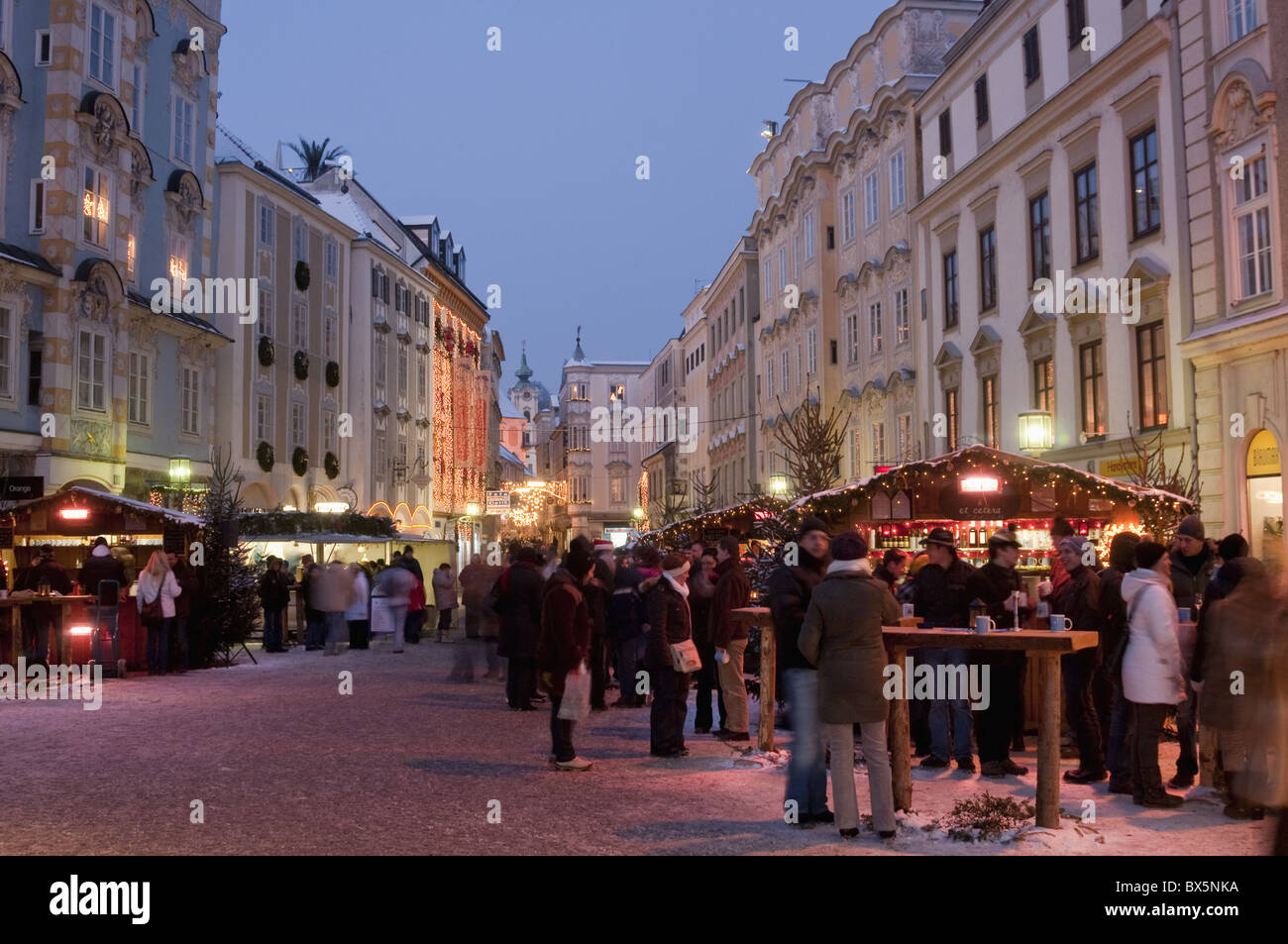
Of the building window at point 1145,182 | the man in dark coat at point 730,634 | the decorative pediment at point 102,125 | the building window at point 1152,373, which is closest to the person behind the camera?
the man in dark coat at point 730,634

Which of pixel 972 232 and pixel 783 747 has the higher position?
pixel 972 232

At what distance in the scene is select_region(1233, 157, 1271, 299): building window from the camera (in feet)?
60.3

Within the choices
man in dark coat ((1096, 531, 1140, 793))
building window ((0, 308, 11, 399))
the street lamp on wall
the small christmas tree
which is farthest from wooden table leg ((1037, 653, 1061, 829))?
building window ((0, 308, 11, 399))

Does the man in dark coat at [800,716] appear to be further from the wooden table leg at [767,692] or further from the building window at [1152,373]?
the building window at [1152,373]

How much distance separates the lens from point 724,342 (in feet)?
194

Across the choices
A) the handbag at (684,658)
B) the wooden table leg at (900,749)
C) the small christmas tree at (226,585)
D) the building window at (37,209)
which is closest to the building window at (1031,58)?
the small christmas tree at (226,585)

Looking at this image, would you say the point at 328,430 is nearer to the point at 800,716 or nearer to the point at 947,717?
the point at 947,717

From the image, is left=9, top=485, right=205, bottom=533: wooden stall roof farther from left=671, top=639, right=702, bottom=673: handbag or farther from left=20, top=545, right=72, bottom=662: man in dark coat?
left=671, top=639, right=702, bottom=673: handbag

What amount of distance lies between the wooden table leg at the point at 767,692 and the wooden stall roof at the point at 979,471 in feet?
14.5

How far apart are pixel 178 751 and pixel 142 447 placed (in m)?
21.7

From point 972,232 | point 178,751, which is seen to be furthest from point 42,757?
point 972,232

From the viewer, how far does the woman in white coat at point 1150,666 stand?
877 cm
